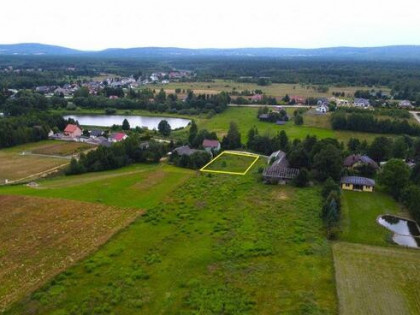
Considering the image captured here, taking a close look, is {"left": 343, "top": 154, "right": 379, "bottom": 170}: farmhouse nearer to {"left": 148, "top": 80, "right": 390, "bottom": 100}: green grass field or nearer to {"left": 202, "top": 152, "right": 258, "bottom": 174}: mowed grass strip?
{"left": 202, "top": 152, "right": 258, "bottom": 174}: mowed grass strip

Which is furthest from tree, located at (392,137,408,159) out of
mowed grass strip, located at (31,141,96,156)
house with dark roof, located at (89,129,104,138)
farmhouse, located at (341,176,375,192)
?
house with dark roof, located at (89,129,104,138)

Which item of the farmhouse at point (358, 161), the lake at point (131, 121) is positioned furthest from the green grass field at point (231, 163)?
the lake at point (131, 121)

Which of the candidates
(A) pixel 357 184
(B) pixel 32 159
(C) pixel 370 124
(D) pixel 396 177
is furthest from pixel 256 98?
(D) pixel 396 177

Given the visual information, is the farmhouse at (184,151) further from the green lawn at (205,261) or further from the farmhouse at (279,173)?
the green lawn at (205,261)

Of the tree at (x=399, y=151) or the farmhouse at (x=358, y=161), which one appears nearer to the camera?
the farmhouse at (x=358, y=161)

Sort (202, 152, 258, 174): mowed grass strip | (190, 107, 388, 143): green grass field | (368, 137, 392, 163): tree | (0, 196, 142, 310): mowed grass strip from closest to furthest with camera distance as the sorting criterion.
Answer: (0, 196, 142, 310): mowed grass strip < (202, 152, 258, 174): mowed grass strip < (368, 137, 392, 163): tree < (190, 107, 388, 143): green grass field

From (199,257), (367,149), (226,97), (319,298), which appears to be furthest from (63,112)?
(319,298)

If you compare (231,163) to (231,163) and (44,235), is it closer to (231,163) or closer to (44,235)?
(231,163)
